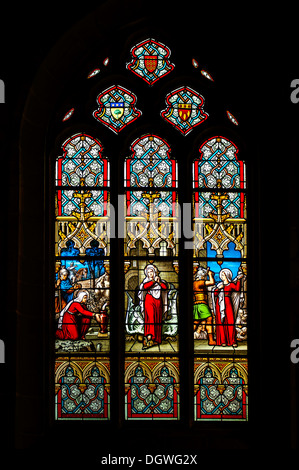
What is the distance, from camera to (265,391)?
682cm

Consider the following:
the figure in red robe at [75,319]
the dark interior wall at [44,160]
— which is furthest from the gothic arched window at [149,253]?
the dark interior wall at [44,160]

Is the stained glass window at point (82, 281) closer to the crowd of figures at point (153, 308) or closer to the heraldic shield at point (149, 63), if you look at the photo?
the crowd of figures at point (153, 308)

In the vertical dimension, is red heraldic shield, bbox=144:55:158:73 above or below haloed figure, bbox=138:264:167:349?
above

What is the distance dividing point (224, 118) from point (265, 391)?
227 cm

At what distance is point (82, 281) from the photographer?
23.3ft

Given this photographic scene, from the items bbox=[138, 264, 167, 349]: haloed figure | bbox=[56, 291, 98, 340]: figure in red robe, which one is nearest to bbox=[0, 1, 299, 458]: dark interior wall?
bbox=[56, 291, 98, 340]: figure in red robe

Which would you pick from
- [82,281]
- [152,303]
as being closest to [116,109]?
[82,281]

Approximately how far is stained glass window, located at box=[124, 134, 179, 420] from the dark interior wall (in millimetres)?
395

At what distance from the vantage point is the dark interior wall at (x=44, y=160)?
666 centimetres

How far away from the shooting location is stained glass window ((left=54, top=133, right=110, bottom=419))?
6.93 meters

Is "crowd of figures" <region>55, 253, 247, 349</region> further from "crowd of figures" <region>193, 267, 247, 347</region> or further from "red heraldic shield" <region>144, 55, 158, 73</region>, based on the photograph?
"red heraldic shield" <region>144, 55, 158, 73</region>

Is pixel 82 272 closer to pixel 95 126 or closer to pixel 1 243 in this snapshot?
pixel 1 243

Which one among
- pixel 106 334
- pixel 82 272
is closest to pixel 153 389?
pixel 106 334

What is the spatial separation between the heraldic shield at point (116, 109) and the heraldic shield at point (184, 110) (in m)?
0.27
